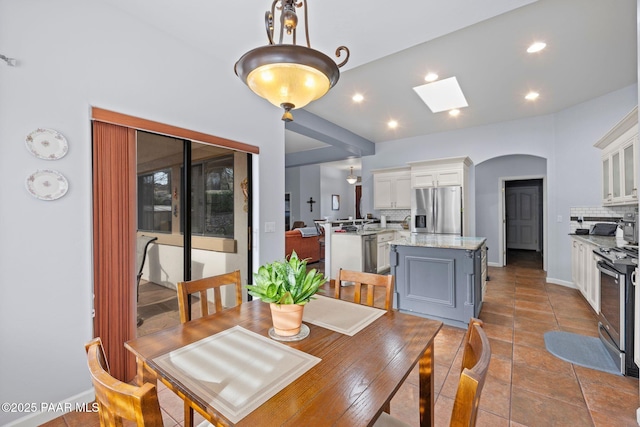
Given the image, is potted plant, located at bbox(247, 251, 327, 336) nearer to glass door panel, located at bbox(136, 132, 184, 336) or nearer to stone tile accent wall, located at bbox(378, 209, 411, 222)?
glass door panel, located at bbox(136, 132, 184, 336)

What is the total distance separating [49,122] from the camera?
180 centimetres

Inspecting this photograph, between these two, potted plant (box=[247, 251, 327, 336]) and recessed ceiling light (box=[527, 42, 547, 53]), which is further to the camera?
recessed ceiling light (box=[527, 42, 547, 53])

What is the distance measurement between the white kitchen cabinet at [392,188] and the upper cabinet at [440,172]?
0.41 metres

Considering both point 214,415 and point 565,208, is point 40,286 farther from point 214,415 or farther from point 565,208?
point 565,208

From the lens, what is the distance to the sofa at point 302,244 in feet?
22.0

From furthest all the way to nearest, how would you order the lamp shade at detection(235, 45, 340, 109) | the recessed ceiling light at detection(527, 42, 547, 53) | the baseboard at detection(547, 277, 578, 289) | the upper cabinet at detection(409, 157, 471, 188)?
the upper cabinet at detection(409, 157, 471, 188) < the baseboard at detection(547, 277, 578, 289) < the recessed ceiling light at detection(527, 42, 547, 53) < the lamp shade at detection(235, 45, 340, 109)

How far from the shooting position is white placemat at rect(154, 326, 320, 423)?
86cm

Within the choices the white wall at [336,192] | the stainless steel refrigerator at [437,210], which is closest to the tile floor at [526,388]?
the stainless steel refrigerator at [437,210]

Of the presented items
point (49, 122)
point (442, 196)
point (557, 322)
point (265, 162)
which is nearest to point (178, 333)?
point (49, 122)

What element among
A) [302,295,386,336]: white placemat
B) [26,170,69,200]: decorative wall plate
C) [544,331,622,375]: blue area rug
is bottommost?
[544,331,622,375]: blue area rug

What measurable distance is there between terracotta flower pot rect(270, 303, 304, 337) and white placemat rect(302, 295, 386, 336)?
0.19 metres

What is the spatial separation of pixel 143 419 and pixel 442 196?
217 inches

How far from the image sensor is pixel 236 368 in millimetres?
1022

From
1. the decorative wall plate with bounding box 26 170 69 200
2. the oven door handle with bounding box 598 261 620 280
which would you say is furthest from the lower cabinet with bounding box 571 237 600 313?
the decorative wall plate with bounding box 26 170 69 200
